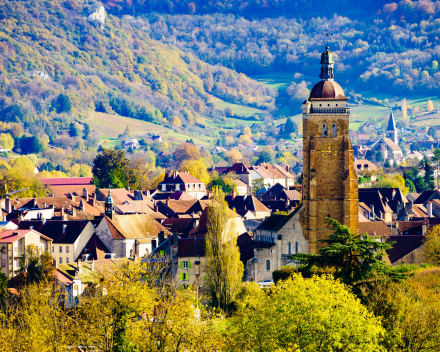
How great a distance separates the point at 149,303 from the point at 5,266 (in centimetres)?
3376

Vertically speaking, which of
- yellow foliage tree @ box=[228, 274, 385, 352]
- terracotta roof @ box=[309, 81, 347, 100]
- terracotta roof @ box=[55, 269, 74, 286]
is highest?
terracotta roof @ box=[309, 81, 347, 100]

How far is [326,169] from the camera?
71.8m

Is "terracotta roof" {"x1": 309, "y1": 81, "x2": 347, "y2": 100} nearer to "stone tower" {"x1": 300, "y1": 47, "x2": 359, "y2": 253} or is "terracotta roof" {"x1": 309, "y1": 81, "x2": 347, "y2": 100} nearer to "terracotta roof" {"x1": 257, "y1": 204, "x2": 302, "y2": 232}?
"stone tower" {"x1": 300, "y1": 47, "x2": 359, "y2": 253}

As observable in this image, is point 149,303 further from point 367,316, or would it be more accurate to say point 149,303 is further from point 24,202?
point 24,202

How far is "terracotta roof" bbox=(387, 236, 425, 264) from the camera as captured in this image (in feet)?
239

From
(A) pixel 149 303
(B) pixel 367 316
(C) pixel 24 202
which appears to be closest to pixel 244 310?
(A) pixel 149 303

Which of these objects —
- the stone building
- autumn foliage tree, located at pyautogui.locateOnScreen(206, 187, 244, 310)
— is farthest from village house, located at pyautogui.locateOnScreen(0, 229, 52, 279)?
the stone building

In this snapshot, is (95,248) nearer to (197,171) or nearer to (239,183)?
(239,183)

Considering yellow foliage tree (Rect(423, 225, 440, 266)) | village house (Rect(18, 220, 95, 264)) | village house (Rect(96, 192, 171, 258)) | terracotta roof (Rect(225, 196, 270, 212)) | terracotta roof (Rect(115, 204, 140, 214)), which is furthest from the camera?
terracotta roof (Rect(225, 196, 270, 212))

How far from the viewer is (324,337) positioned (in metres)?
38.2

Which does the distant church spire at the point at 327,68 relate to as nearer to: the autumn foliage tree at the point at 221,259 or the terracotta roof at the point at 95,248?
the autumn foliage tree at the point at 221,259

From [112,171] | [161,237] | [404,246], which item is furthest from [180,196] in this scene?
[404,246]

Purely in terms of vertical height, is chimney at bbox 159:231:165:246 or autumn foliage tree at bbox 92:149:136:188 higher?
autumn foliage tree at bbox 92:149:136:188

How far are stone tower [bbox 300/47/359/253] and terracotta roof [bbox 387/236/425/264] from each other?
4.61 m
